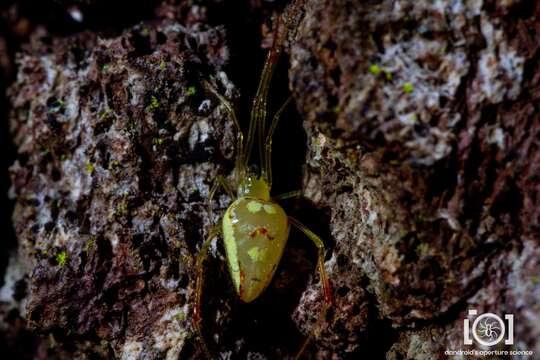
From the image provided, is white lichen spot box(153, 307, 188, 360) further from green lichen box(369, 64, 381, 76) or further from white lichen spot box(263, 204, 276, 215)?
green lichen box(369, 64, 381, 76)

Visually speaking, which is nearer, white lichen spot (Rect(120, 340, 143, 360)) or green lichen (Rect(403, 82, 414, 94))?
green lichen (Rect(403, 82, 414, 94))

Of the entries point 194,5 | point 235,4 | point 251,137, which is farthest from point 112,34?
point 251,137

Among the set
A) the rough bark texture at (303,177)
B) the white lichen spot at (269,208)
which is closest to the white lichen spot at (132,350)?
the rough bark texture at (303,177)

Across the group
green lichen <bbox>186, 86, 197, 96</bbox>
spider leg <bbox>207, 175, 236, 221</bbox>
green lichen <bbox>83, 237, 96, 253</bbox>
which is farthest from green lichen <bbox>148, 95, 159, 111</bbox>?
green lichen <bbox>83, 237, 96, 253</bbox>

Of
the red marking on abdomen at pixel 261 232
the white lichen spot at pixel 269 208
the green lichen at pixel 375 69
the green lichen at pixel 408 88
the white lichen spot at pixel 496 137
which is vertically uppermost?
the green lichen at pixel 375 69

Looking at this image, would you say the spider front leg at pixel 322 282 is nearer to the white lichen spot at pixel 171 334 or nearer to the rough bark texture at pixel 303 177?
the rough bark texture at pixel 303 177

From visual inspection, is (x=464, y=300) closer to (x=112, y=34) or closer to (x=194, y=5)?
(x=194, y=5)

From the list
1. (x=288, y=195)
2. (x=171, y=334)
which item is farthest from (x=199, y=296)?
(x=288, y=195)
